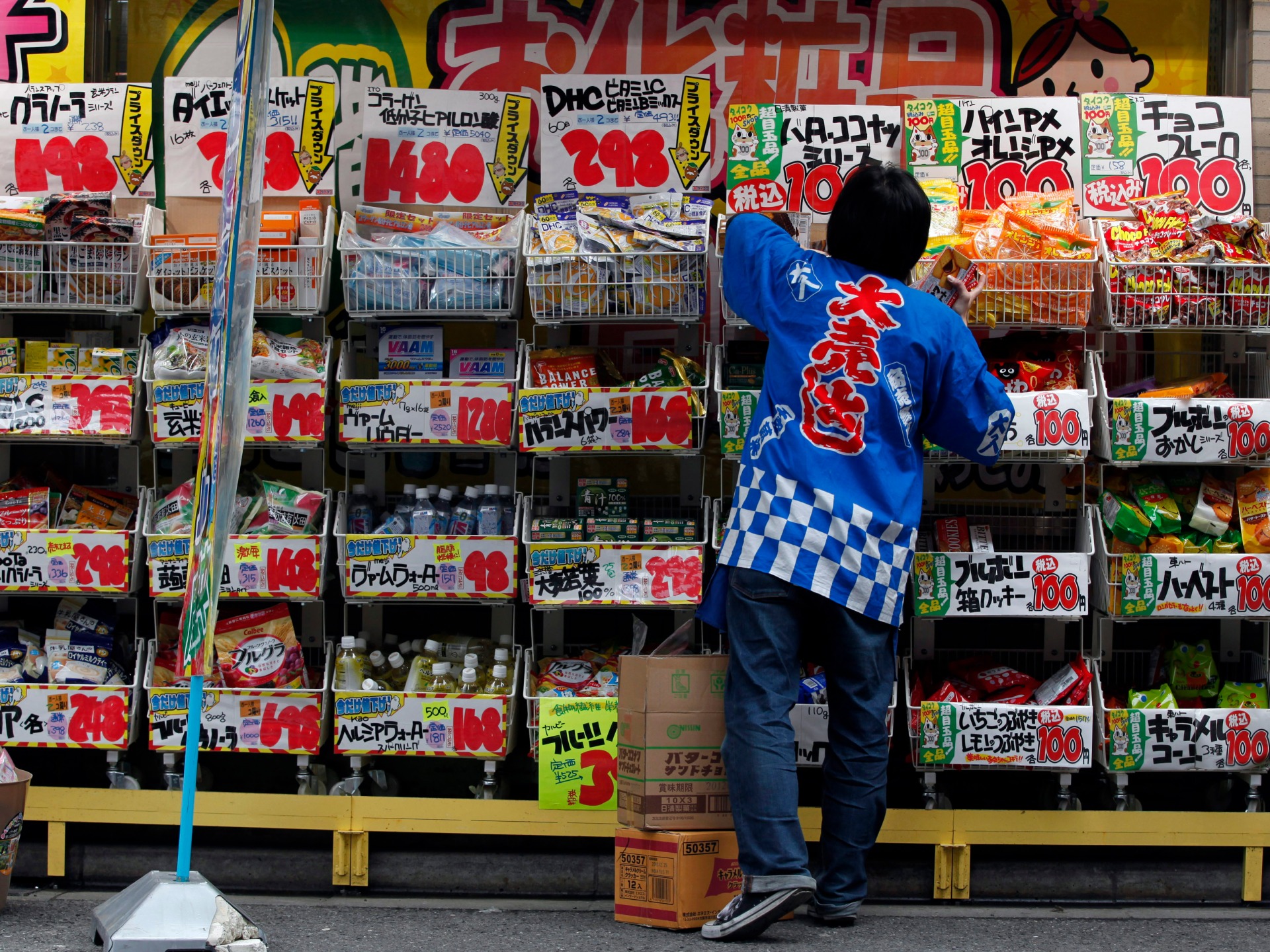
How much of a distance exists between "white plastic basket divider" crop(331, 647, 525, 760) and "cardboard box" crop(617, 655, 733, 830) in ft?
2.81

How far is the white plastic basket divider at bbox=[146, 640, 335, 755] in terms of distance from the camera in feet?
15.3

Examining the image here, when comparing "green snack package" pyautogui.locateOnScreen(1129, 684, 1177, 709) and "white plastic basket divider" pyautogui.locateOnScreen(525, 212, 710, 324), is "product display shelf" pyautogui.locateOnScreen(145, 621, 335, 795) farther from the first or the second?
"green snack package" pyautogui.locateOnScreen(1129, 684, 1177, 709)

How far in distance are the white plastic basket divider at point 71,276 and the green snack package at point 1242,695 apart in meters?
4.27

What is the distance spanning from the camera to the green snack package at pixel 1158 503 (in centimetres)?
468

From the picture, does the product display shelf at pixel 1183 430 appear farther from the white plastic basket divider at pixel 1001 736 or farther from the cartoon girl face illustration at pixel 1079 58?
the cartoon girl face illustration at pixel 1079 58

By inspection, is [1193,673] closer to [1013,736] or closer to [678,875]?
[1013,736]

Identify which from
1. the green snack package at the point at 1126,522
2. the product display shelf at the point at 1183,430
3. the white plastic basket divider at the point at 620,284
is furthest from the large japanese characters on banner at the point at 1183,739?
the white plastic basket divider at the point at 620,284

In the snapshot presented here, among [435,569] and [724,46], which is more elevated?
[724,46]

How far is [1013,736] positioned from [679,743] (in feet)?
4.48

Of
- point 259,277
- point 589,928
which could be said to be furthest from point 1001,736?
point 259,277

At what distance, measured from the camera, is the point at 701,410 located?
460 centimetres

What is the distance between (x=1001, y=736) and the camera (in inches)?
179

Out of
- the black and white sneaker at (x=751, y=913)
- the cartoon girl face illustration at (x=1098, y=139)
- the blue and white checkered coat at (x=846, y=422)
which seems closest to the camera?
the black and white sneaker at (x=751, y=913)

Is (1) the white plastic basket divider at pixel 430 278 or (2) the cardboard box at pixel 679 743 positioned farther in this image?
(1) the white plastic basket divider at pixel 430 278
